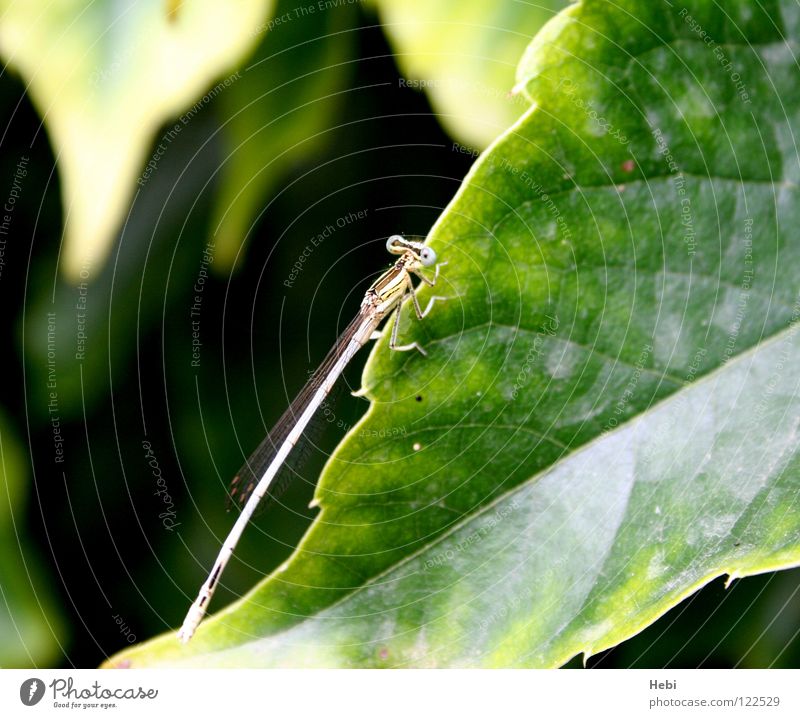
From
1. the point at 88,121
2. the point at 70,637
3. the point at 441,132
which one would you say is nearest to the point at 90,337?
the point at 88,121

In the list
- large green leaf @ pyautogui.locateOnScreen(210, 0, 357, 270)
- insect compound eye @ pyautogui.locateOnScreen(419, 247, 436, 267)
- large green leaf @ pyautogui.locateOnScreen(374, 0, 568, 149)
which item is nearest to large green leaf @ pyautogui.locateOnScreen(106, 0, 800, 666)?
insect compound eye @ pyautogui.locateOnScreen(419, 247, 436, 267)

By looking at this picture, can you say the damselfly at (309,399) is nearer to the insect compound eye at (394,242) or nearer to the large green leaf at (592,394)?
the insect compound eye at (394,242)

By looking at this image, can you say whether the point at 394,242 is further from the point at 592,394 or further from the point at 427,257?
the point at 592,394

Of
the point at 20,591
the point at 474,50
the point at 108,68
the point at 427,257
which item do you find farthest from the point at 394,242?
the point at 20,591

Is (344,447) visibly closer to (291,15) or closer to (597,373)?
(597,373)

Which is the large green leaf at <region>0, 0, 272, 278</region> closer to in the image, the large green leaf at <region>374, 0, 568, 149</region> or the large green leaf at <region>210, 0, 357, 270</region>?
the large green leaf at <region>210, 0, 357, 270</region>
